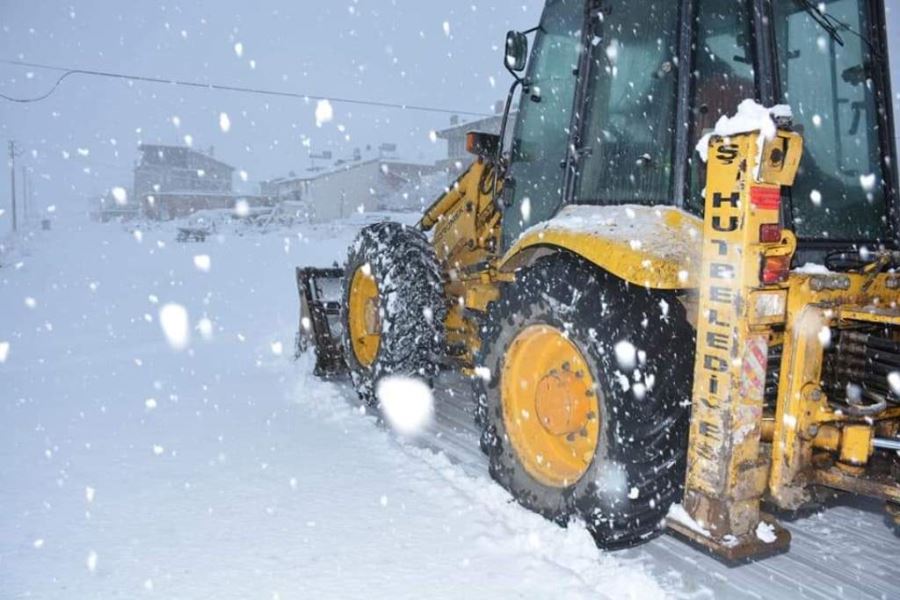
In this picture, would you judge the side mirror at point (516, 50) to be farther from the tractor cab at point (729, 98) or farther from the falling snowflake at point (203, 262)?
the falling snowflake at point (203, 262)

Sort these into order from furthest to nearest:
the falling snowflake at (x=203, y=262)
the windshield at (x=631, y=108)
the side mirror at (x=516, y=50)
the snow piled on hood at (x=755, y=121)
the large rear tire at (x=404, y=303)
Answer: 1. the falling snowflake at (x=203, y=262)
2. the large rear tire at (x=404, y=303)
3. the side mirror at (x=516, y=50)
4. the windshield at (x=631, y=108)
5. the snow piled on hood at (x=755, y=121)

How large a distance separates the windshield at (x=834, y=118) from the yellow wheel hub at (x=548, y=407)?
121 cm

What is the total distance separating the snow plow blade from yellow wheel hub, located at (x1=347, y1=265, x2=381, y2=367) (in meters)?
0.38

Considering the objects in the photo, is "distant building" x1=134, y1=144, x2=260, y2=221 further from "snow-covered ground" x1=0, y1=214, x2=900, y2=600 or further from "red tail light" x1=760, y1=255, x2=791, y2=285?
"red tail light" x1=760, y1=255, x2=791, y2=285

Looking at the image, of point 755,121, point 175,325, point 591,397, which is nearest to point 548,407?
point 591,397

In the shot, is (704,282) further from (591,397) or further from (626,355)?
(591,397)

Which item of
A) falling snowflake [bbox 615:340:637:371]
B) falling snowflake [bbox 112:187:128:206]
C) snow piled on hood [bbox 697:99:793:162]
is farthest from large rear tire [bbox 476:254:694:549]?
falling snowflake [bbox 112:187:128:206]

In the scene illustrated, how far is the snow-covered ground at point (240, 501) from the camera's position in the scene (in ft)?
9.32

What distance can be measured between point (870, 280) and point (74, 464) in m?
4.30

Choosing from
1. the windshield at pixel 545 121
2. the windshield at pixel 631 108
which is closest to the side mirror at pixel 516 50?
the windshield at pixel 545 121

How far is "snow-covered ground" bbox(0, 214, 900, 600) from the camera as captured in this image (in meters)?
2.83

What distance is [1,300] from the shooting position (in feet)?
41.5

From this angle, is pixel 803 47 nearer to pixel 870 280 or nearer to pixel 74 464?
pixel 870 280

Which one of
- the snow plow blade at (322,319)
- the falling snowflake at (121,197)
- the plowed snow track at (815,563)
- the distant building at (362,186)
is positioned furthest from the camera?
the falling snowflake at (121,197)
